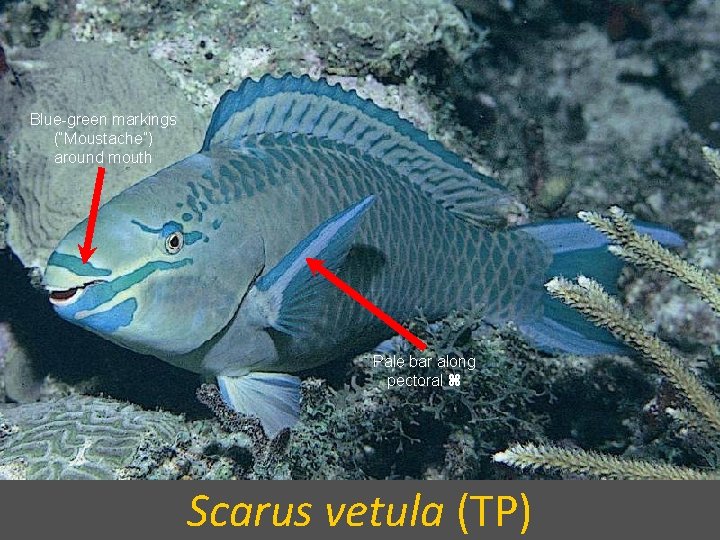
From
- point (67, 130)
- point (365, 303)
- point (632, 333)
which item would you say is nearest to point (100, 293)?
point (365, 303)

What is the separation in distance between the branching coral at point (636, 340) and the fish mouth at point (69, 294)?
4.94ft

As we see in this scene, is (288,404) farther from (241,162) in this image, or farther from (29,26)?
(29,26)

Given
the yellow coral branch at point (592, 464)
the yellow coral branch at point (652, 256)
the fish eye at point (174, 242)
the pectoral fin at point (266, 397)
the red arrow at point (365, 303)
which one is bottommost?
the pectoral fin at point (266, 397)

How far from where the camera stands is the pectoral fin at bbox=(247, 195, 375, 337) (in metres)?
2.19

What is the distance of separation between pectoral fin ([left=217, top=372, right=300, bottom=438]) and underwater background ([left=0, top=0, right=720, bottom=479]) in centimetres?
10

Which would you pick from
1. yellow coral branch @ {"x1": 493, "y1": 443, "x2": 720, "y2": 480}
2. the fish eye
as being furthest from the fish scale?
yellow coral branch @ {"x1": 493, "y1": 443, "x2": 720, "y2": 480}

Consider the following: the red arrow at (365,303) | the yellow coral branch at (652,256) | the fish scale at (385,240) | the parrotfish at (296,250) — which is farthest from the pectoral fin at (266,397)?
the yellow coral branch at (652,256)

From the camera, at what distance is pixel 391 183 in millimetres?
2783

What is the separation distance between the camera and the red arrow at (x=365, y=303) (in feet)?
7.38

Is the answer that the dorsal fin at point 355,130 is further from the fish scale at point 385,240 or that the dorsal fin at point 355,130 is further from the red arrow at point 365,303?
the red arrow at point 365,303

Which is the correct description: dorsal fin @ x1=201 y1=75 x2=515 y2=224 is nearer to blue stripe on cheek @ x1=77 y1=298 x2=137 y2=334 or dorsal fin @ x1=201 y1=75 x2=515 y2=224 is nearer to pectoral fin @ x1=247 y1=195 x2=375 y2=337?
pectoral fin @ x1=247 y1=195 x2=375 y2=337

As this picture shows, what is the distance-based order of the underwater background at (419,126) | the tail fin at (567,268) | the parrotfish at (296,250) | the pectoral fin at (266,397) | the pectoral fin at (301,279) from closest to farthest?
1. the parrotfish at (296,250)
2. the pectoral fin at (301,279)
3. the pectoral fin at (266,397)
4. the underwater background at (419,126)
5. the tail fin at (567,268)

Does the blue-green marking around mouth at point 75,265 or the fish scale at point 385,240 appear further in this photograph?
the fish scale at point 385,240

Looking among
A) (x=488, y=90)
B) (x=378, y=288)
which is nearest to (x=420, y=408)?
(x=378, y=288)
